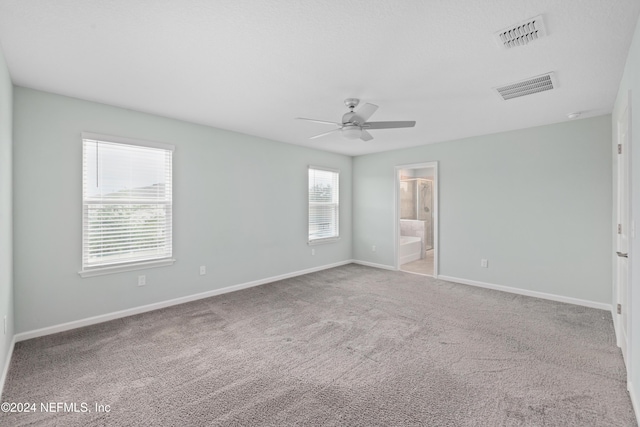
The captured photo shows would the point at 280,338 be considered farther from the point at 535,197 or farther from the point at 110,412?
the point at 535,197

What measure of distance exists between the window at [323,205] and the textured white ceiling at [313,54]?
2401mm

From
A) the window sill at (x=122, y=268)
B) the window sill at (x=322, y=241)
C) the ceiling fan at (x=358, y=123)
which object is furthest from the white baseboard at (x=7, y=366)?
the window sill at (x=322, y=241)

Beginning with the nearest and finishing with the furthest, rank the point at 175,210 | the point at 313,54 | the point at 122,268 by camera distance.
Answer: the point at 313,54
the point at 122,268
the point at 175,210

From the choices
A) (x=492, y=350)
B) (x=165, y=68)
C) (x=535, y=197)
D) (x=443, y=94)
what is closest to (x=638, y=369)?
(x=492, y=350)

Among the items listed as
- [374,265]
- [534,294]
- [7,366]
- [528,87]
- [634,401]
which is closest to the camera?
[634,401]

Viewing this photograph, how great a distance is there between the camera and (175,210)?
12.9ft

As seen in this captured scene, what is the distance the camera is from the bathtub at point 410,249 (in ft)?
21.7

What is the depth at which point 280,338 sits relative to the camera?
2.97 metres

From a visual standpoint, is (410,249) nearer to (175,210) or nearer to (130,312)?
(175,210)

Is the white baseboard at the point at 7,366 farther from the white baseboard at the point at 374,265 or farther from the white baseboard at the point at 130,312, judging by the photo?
the white baseboard at the point at 374,265

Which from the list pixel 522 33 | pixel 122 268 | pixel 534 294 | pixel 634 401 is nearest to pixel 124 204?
pixel 122 268

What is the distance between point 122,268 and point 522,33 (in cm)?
439

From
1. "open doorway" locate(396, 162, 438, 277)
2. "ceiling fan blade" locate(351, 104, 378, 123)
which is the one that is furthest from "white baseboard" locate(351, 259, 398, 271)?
"ceiling fan blade" locate(351, 104, 378, 123)

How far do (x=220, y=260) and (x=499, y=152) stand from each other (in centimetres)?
461
